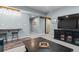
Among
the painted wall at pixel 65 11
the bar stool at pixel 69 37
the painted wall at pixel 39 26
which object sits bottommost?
the bar stool at pixel 69 37

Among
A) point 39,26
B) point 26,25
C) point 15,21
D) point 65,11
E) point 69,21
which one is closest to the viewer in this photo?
point 69,21

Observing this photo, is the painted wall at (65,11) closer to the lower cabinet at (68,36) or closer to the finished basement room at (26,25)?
the finished basement room at (26,25)

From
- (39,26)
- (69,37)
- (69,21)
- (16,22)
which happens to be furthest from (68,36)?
(39,26)

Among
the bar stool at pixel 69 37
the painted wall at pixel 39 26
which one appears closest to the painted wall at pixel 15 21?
the painted wall at pixel 39 26

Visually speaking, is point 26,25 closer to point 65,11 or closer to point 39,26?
point 39,26

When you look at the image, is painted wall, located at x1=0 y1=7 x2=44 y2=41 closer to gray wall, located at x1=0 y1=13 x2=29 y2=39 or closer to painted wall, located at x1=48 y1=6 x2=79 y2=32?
gray wall, located at x1=0 y1=13 x2=29 y2=39

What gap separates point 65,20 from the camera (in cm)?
511

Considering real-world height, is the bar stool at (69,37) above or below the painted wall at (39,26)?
below

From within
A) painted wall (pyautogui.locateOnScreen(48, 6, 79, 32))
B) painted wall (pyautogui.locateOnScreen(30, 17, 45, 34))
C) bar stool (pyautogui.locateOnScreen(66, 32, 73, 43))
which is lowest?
bar stool (pyautogui.locateOnScreen(66, 32, 73, 43))

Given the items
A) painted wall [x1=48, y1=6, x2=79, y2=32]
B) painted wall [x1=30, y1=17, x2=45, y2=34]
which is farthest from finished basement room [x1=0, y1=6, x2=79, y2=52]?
painted wall [x1=30, y1=17, x2=45, y2=34]

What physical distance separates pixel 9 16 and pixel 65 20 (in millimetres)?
3856
